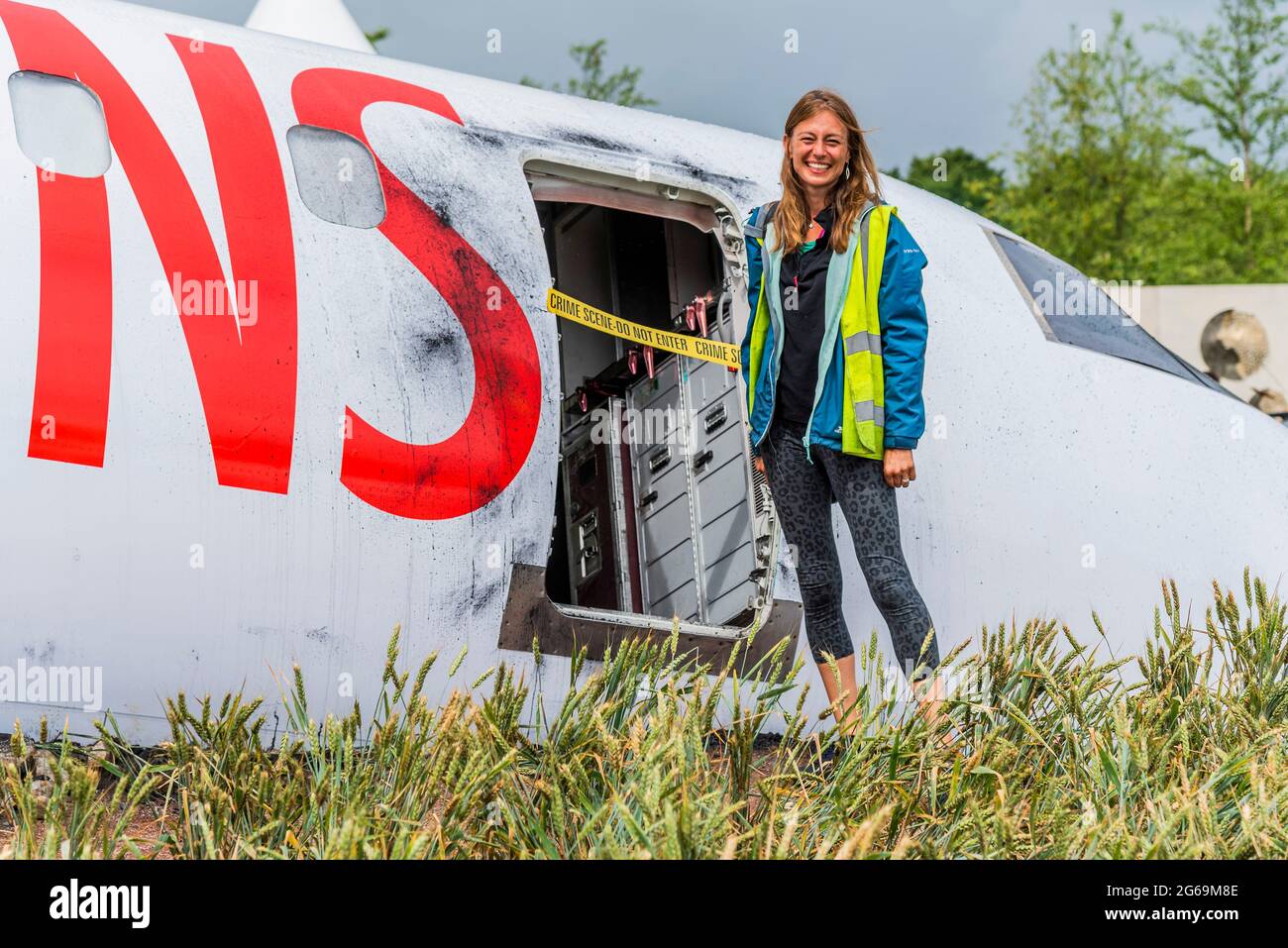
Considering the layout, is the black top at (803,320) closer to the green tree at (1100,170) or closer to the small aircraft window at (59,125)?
the small aircraft window at (59,125)

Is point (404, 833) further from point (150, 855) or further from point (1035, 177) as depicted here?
point (1035, 177)

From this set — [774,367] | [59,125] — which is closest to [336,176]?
[59,125]

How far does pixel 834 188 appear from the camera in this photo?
456 cm

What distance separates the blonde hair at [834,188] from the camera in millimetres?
4457

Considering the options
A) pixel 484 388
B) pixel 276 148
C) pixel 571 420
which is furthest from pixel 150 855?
pixel 571 420

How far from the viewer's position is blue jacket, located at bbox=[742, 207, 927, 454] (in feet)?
14.3

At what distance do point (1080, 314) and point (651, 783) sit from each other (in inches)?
147

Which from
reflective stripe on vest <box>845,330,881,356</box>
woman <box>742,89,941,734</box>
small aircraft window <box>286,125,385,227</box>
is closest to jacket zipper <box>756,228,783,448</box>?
woman <box>742,89,941,734</box>

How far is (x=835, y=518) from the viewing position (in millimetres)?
5070

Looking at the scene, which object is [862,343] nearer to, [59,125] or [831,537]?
[831,537]

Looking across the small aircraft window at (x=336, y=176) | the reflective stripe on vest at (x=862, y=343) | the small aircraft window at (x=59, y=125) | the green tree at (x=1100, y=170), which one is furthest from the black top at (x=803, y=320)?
the green tree at (x=1100, y=170)

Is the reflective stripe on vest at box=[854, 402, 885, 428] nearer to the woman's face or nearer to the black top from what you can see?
the black top

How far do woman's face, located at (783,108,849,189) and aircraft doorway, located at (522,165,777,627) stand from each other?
87 centimetres

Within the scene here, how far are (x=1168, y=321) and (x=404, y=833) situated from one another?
18501 mm
